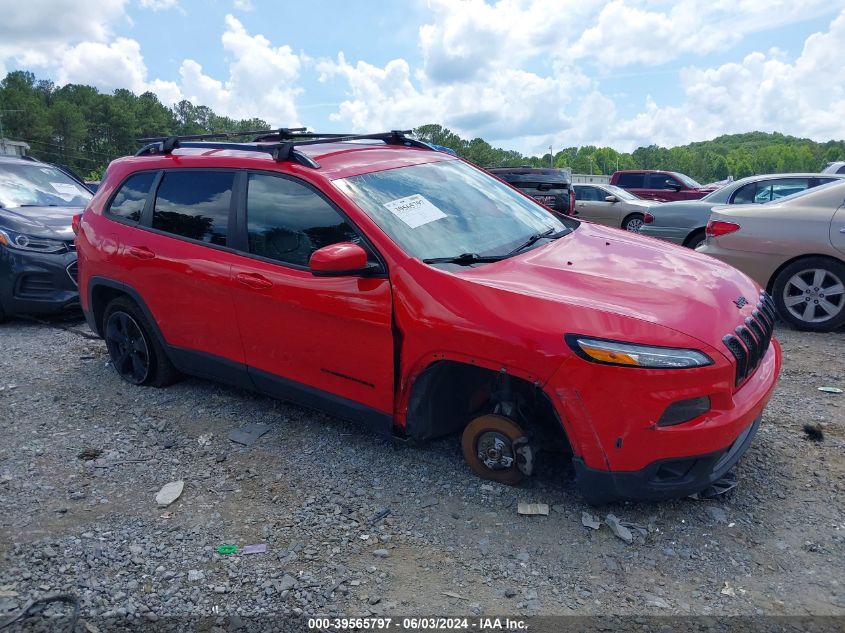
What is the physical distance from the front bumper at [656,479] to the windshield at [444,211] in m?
1.29

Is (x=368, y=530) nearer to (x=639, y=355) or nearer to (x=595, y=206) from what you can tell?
(x=639, y=355)

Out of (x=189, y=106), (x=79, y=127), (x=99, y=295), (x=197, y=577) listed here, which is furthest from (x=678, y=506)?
(x=189, y=106)

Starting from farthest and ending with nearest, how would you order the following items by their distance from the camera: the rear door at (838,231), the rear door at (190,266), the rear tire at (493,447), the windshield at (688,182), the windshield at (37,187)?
the windshield at (688,182) → the windshield at (37,187) → the rear door at (838,231) → the rear door at (190,266) → the rear tire at (493,447)

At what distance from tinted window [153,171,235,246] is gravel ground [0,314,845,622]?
4.15 ft

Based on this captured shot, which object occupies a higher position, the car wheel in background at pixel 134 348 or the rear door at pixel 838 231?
the rear door at pixel 838 231

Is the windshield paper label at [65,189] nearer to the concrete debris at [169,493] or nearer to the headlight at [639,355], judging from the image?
the concrete debris at [169,493]

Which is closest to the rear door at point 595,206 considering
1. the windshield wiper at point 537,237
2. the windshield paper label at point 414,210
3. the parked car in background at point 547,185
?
the parked car in background at point 547,185

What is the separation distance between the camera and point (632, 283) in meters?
3.14

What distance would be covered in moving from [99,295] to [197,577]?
2.98 meters

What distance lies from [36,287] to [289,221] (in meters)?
4.44

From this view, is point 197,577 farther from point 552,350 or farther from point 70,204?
point 70,204

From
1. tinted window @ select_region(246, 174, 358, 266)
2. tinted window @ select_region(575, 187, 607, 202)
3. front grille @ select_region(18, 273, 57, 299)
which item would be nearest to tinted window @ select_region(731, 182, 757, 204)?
tinted window @ select_region(575, 187, 607, 202)

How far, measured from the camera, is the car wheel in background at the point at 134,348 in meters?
4.79

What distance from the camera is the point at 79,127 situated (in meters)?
82.7
